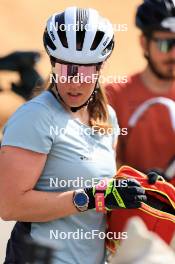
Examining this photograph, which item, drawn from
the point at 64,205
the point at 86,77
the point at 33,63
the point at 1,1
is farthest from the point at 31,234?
the point at 1,1

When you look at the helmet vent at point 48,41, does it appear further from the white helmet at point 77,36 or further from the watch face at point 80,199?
the watch face at point 80,199

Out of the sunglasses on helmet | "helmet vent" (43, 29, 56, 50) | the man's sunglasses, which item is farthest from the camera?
the man's sunglasses

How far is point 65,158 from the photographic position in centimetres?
343

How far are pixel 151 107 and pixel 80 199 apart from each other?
5.78 feet

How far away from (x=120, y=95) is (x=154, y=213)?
5.42ft

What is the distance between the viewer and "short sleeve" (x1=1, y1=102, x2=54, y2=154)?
10.8 ft

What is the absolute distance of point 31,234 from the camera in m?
3.48

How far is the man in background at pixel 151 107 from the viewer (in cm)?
488

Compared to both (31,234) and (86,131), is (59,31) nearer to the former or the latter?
(86,131)

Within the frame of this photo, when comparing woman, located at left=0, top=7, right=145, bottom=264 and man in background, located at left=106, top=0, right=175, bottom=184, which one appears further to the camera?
man in background, located at left=106, top=0, right=175, bottom=184
